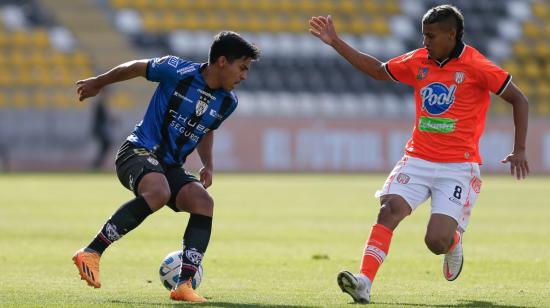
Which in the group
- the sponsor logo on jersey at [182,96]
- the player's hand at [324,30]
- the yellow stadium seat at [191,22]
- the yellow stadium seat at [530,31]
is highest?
the player's hand at [324,30]

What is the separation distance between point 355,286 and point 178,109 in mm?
1718

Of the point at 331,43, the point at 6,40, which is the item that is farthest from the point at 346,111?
the point at 331,43

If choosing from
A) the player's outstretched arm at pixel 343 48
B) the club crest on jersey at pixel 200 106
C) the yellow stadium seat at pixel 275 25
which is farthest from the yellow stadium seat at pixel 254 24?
the club crest on jersey at pixel 200 106

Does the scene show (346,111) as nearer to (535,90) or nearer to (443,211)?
(535,90)

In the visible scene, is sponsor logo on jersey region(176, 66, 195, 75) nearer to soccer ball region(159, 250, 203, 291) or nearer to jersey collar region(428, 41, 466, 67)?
soccer ball region(159, 250, 203, 291)

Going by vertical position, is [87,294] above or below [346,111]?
above

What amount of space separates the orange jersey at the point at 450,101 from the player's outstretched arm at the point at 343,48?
178 mm

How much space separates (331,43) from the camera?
7.59 m

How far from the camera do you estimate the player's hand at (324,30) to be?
7590mm

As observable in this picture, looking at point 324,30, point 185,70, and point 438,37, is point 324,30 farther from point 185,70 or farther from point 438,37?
point 185,70

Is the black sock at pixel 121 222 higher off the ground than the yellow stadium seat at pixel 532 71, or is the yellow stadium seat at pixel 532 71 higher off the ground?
the black sock at pixel 121 222

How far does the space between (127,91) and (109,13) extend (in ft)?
10.8

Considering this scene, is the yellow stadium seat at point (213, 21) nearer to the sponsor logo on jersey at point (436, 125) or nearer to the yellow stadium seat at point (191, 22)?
the yellow stadium seat at point (191, 22)

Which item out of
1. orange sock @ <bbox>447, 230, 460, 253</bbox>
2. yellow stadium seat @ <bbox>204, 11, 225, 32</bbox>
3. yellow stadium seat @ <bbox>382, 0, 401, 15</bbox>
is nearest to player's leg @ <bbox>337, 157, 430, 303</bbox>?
orange sock @ <bbox>447, 230, 460, 253</bbox>
